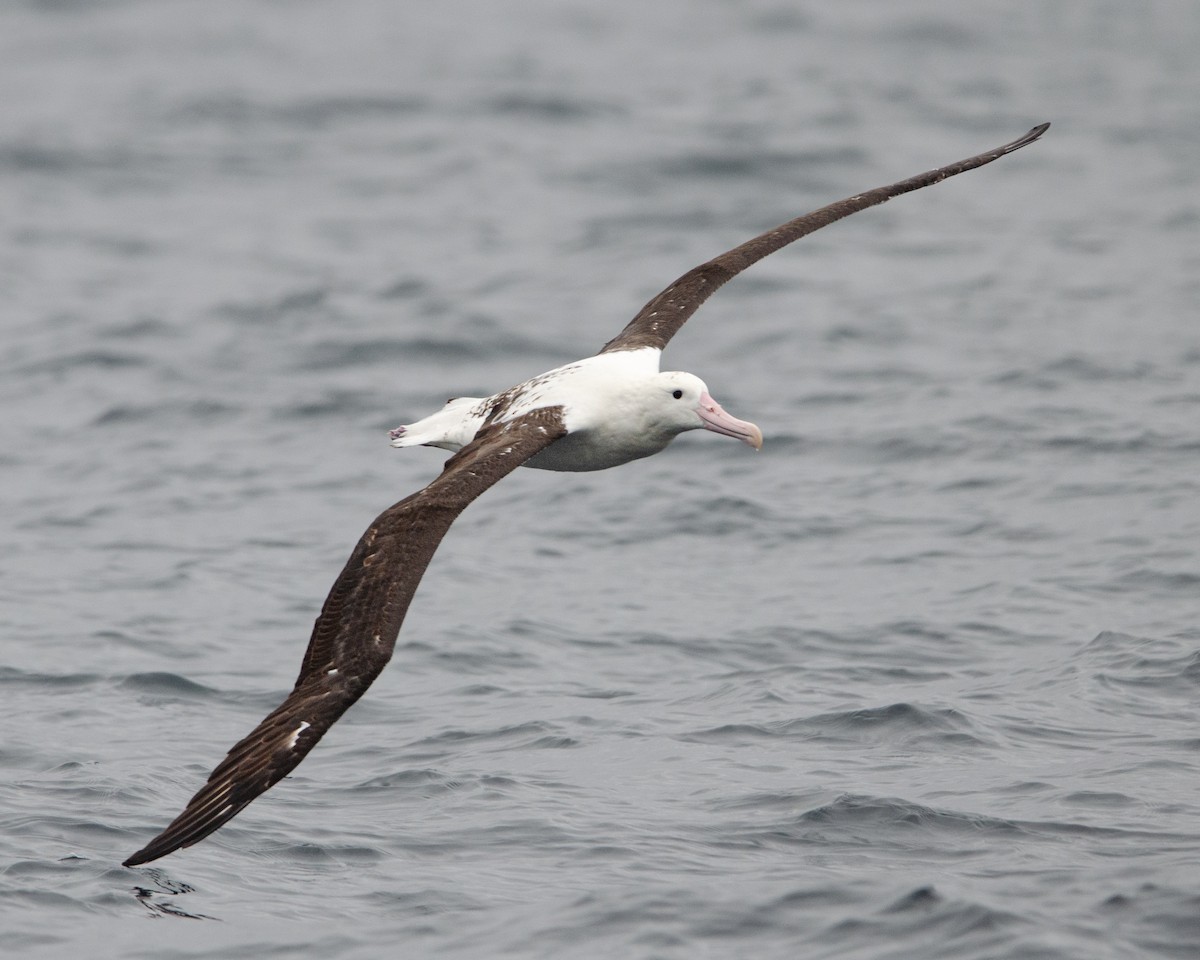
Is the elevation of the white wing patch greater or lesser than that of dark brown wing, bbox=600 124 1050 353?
lesser

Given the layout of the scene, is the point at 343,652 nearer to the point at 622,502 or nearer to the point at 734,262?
the point at 734,262

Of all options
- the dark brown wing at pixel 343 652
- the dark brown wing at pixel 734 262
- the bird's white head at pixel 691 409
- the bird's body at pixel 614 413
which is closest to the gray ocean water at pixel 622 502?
the dark brown wing at pixel 343 652

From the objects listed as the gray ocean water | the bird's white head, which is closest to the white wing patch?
the gray ocean water

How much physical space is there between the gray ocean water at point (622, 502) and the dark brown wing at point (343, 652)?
2.44 ft

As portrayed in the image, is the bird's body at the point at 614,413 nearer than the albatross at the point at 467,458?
No

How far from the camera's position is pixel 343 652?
873cm

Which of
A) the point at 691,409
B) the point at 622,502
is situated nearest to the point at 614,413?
the point at 691,409

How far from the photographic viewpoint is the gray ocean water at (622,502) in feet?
29.9

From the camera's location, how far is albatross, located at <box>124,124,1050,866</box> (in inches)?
332

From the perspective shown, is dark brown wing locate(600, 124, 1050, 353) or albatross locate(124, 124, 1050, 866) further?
dark brown wing locate(600, 124, 1050, 353)

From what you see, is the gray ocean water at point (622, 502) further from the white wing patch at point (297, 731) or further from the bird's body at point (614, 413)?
the bird's body at point (614, 413)

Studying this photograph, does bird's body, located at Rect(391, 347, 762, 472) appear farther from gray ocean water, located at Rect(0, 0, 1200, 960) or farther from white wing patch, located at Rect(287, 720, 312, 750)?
white wing patch, located at Rect(287, 720, 312, 750)

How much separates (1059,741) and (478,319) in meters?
10.6

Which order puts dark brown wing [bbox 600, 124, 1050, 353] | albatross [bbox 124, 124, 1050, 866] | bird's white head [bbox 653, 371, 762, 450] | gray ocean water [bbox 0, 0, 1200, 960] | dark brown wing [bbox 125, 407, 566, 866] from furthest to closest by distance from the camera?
1. dark brown wing [bbox 600, 124, 1050, 353]
2. bird's white head [bbox 653, 371, 762, 450]
3. gray ocean water [bbox 0, 0, 1200, 960]
4. albatross [bbox 124, 124, 1050, 866]
5. dark brown wing [bbox 125, 407, 566, 866]
